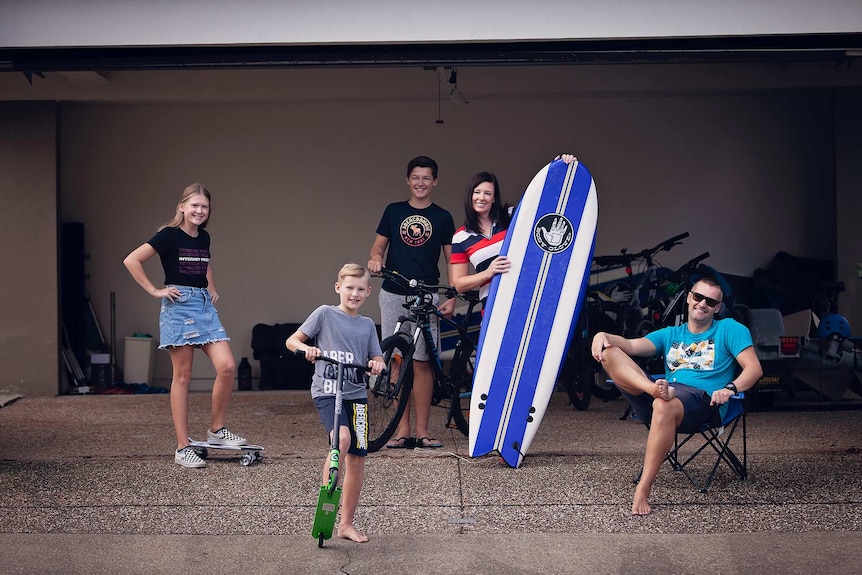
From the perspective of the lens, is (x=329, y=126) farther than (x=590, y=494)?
Yes

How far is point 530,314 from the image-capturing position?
16.0 ft

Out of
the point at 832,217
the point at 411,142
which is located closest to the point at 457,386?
the point at 411,142

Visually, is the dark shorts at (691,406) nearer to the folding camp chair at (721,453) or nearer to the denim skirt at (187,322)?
the folding camp chair at (721,453)

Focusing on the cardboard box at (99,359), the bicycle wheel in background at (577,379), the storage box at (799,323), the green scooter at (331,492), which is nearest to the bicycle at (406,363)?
the green scooter at (331,492)

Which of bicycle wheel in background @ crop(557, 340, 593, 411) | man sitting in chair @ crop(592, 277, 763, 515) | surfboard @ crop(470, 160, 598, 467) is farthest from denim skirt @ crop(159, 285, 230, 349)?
bicycle wheel in background @ crop(557, 340, 593, 411)

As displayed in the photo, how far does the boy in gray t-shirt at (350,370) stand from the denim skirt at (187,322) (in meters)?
1.19

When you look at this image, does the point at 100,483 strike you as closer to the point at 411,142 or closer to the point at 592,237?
the point at 592,237

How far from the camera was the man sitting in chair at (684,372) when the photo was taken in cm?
402

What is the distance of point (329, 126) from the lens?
8211 millimetres

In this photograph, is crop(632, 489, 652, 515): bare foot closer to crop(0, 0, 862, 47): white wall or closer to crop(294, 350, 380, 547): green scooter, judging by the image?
crop(294, 350, 380, 547): green scooter

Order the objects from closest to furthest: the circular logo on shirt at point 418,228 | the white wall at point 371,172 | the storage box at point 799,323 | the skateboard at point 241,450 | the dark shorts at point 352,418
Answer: the dark shorts at point 352,418 < the skateboard at point 241,450 < the circular logo on shirt at point 418,228 < the storage box at point 799,323 < the white wall at point 371,172

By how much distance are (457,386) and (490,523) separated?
4.43 ft

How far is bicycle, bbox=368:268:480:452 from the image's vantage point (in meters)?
4.95

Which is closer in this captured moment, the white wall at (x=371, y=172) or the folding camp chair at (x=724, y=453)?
the folding camp chair at (x=724, y=453)
